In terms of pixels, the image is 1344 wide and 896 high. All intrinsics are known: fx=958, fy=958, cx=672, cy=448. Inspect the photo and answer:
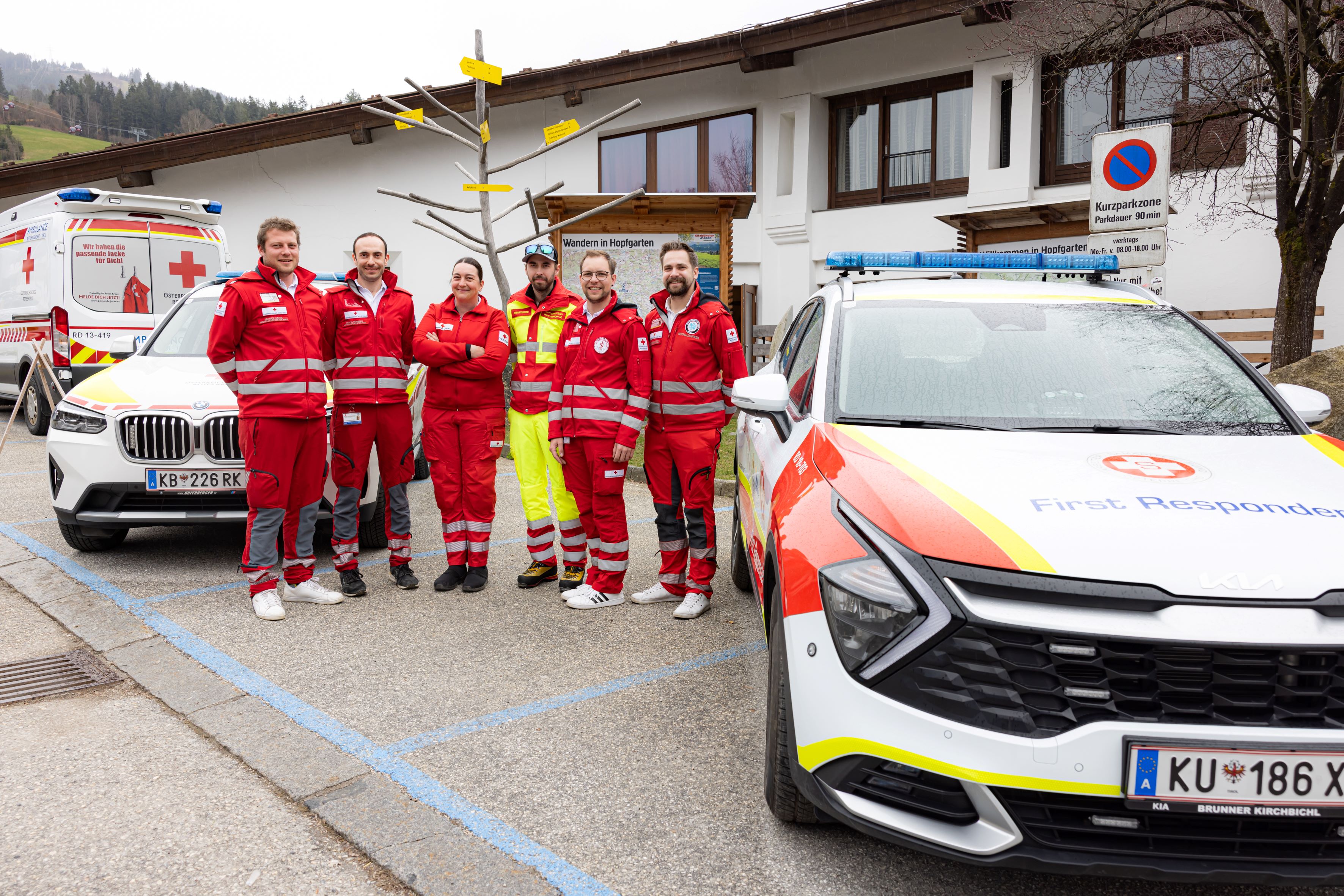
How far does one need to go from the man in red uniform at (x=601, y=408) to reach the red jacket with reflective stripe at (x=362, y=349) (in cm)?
93

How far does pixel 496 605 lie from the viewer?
5.14 metres

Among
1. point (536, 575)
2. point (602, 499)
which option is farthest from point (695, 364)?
point (536, 575)

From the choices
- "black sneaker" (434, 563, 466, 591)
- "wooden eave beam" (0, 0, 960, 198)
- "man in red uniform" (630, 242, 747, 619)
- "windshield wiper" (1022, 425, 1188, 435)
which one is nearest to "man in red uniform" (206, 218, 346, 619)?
"black sneaker" (434, 563, 466, 591)

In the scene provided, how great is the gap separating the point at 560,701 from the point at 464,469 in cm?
205

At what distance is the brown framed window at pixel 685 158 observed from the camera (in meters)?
15.3

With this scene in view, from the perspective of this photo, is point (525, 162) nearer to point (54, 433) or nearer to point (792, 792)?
point (54, 433)

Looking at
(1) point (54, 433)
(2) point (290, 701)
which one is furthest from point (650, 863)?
(1) point (54, 433)

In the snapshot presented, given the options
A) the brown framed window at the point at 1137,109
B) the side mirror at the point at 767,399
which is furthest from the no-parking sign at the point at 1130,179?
the side mirror at the point at 767,399

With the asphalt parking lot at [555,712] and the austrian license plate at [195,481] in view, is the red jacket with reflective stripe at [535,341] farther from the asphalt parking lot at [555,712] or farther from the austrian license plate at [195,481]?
the austrian license plate at [195,481]

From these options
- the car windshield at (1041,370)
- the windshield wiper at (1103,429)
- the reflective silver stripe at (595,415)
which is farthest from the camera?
the reflective silver stripe at (595,415)

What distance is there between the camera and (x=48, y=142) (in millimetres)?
88812

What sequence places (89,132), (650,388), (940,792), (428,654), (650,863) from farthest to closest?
(89,132)
(650,388)
(428,654)
(650,863)
(940,792)

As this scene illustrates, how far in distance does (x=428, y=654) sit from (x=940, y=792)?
280 cm

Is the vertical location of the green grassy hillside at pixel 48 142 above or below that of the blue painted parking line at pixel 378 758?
above
